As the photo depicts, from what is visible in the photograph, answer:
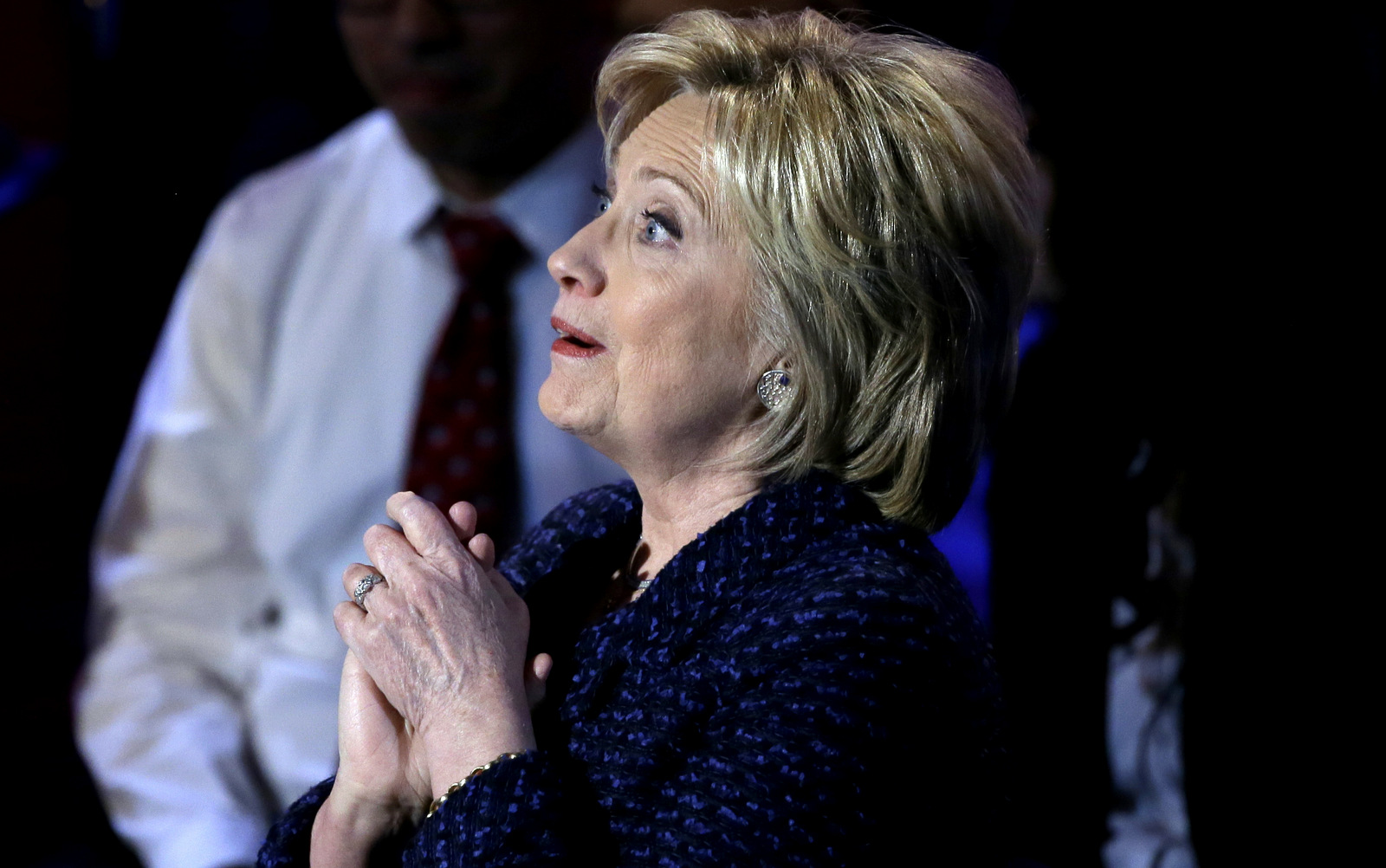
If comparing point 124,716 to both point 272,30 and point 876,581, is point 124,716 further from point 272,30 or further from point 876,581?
point 876,581

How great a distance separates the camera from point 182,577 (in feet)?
5.79

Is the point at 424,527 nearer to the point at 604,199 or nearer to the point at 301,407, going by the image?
the point at 604,199

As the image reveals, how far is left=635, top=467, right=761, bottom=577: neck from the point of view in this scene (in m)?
0.94

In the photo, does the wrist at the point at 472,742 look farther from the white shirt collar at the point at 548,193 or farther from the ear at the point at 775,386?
the white shirt collar at the point at 548,193

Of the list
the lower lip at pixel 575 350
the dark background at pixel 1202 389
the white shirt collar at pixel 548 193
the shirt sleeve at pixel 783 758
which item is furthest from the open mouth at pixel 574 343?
the white shirt collar at pixel 548 193

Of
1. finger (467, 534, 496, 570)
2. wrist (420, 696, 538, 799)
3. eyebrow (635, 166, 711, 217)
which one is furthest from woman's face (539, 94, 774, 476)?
wrist (420, 696, 538, 799)

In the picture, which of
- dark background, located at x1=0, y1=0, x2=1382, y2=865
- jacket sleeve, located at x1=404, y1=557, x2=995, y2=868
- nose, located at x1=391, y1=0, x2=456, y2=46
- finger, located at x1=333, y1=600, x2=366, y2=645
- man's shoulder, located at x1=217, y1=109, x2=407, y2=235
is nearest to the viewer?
jacket sleeve, located at x1=404, y1=557, x2=995, y2=868

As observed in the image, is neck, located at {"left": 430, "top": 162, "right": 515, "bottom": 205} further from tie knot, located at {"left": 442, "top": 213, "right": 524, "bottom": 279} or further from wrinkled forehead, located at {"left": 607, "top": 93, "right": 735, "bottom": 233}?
wrinkled forehead, located at {"left": 607, "top": 93, "right": 735, "bottom": 233}

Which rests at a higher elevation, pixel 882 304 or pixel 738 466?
pixel 882 304

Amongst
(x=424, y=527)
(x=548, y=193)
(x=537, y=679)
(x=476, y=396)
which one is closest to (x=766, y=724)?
(x=537, y=679)

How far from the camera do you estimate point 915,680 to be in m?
0.81

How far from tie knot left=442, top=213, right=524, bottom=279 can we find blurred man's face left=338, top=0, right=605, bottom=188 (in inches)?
2.8

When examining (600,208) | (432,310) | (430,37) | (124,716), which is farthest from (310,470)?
(600,208)

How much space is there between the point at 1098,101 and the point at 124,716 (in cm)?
154
